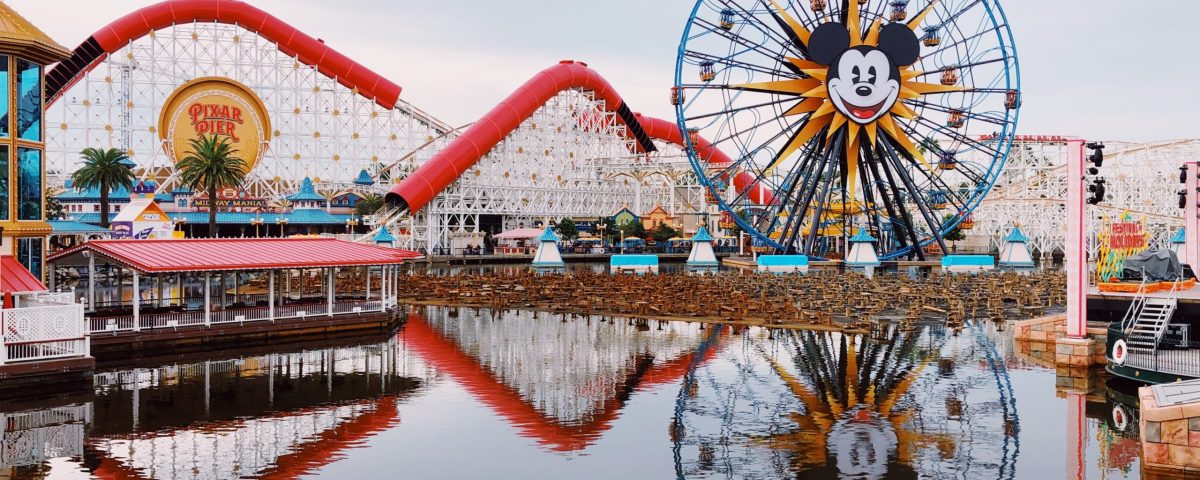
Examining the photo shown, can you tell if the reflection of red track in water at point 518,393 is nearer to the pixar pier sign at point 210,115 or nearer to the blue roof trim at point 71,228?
the blue roof trim at point 71,228

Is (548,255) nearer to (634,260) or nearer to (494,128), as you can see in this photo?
(634,260)

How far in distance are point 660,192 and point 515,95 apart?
85.8ft

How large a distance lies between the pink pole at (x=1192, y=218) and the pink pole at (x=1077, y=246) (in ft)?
16.1

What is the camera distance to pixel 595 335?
32375 mm

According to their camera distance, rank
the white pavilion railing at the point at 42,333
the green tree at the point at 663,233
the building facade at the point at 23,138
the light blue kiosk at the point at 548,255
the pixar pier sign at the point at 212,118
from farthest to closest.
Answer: the green tree at the point at 663,233 < the pixar pier sign at the point at 212,118 < the light blue kiosk at the point at 548,255 < the building facade at the point at 23,138 < the white pavilion railing at the point at 42,333

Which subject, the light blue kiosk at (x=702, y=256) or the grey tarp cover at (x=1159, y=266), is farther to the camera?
the light blue kiosk at (x=702, y=256)

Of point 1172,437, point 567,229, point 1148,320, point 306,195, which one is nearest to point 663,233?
point 567,229

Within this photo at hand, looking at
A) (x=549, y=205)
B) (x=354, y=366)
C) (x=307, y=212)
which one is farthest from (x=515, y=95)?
(x=354, y=366)

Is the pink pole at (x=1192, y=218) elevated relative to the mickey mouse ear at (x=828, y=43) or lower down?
lower down

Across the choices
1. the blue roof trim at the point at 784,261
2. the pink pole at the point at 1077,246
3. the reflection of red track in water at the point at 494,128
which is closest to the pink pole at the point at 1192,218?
the pink pole at the point at 1077,246

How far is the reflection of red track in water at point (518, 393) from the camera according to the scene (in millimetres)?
18938

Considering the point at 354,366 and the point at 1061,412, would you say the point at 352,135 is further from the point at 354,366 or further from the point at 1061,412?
the point at 1061,412

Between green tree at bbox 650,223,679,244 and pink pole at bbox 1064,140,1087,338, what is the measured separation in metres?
65.9

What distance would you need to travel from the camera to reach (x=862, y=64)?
172 ft
